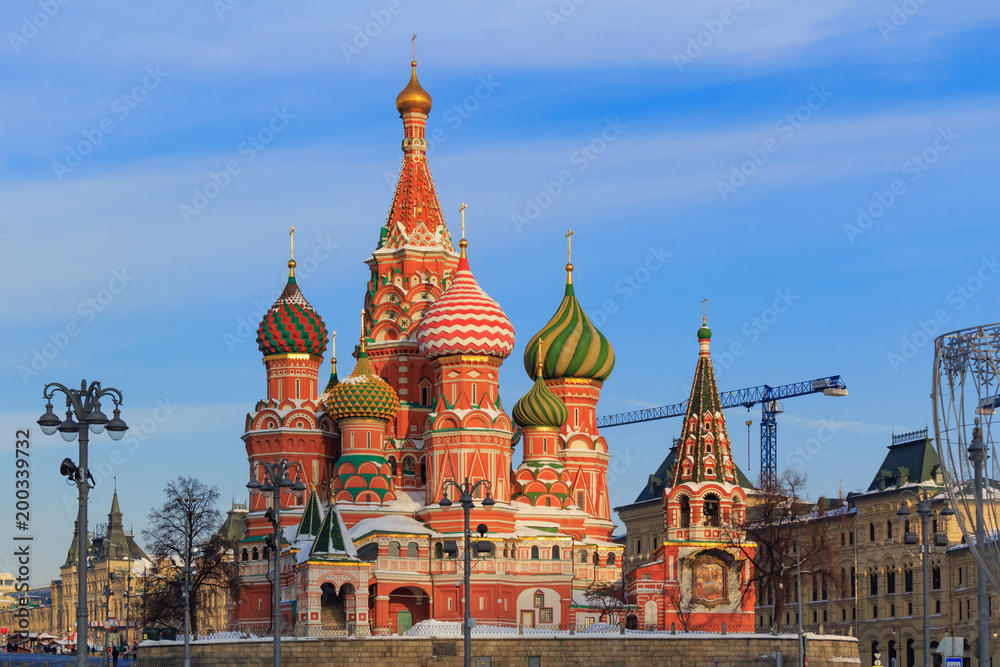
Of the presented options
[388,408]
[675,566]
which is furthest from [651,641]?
[388,408]

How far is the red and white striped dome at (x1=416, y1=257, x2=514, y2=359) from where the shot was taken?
7088cm

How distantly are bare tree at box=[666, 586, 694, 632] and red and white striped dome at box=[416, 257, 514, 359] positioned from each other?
1329 cm

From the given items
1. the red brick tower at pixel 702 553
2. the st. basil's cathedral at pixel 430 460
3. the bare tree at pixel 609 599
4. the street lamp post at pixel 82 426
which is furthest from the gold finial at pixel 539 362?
the street lamp post at pixel 82 426

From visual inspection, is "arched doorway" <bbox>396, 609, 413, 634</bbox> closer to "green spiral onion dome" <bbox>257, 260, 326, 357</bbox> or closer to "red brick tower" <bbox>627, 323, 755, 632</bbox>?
"red brick tower" <bbox>627, 323, 755, 632</bbox>

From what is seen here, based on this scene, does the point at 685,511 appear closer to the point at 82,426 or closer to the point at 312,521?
the point at 312,521

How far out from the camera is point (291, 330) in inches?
2913

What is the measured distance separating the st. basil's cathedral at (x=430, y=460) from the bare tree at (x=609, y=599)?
52 cm

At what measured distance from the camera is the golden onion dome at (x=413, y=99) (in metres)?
79.6

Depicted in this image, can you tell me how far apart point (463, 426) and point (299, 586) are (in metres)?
10.8

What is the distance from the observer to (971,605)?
8038 centimetres

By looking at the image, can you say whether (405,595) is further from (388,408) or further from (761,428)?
(761,428)

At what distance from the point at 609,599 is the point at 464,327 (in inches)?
566

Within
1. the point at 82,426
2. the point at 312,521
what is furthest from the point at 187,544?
the point at 82,426

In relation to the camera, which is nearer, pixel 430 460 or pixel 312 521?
pixel 312 521
